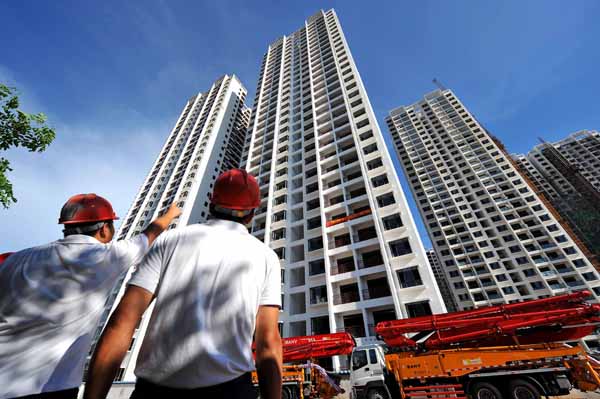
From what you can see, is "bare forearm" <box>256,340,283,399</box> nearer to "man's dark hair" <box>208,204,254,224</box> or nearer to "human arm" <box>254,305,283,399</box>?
"human arm" <box>254,305,283,399</box>

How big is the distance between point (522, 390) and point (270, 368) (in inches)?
401

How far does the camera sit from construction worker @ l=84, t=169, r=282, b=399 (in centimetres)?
112

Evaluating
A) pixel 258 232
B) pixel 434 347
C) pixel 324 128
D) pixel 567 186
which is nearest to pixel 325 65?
pixel 324 128

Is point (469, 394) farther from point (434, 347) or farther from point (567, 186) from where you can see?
point (567, 186)

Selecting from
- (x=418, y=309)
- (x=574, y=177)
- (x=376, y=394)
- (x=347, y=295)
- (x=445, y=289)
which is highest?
(x=574, y=177)

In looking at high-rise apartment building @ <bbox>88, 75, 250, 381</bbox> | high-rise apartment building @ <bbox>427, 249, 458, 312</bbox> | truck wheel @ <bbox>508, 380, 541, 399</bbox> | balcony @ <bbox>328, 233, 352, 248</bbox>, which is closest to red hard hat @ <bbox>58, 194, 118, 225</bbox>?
truck wheel @ <bbox>508, 380, 541, 399</bbox>

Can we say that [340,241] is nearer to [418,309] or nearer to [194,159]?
[418,309]

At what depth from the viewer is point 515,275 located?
4319cm

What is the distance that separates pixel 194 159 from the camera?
137 ft

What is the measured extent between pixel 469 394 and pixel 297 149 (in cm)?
3045

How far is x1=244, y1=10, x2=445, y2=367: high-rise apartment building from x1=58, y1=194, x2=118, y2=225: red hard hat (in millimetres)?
17586

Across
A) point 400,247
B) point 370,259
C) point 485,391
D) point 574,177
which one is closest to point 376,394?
point 485,391

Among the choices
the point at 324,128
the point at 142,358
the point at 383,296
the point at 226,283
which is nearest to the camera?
the point at 142,358

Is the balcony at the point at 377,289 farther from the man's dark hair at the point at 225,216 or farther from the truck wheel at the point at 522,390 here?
the man's dark hair at the point at 225,216
